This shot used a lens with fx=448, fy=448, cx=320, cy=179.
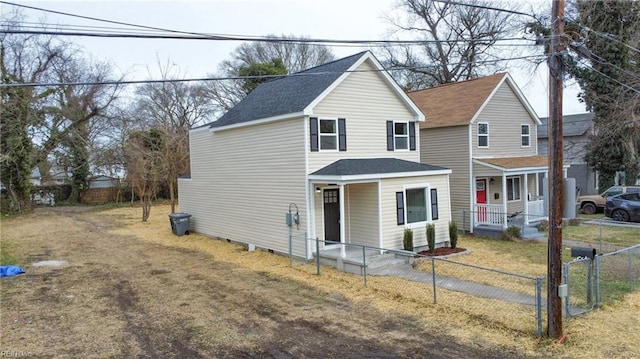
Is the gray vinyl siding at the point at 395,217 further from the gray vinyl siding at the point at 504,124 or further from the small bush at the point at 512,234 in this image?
the gray vinyl siding at the point at 504,124

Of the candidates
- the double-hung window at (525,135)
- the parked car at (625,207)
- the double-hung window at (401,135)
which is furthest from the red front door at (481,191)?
the double-hung window at (401,135)

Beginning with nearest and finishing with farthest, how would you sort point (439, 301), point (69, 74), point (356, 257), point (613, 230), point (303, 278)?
point (439, 301), point (303, 278), point (356, 257), point (613, 230), point (69, 74)

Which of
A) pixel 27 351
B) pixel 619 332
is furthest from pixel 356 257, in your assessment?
pixel 27 351

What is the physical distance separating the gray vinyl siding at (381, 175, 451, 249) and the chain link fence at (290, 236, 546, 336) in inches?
36.7

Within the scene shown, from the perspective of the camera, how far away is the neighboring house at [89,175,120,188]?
40344 mm

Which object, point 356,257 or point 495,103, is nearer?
point 356,257

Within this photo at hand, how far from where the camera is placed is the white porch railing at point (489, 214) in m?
19.6

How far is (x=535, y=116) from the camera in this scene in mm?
23750

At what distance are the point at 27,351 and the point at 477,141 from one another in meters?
19.1

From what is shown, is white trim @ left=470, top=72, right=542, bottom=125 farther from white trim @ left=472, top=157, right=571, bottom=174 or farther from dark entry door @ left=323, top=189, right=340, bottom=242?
dark entry door @ left=323, top=189, right=340, bottom=242

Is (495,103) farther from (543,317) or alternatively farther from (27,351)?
(27,351)

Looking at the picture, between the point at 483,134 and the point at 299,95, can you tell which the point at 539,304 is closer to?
the point at 299,95

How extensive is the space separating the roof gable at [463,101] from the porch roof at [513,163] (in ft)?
6.71

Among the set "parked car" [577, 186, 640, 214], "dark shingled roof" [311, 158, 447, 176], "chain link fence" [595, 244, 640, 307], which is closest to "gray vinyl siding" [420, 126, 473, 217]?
"dark shingled roof" [311, 158, 447, 176]
